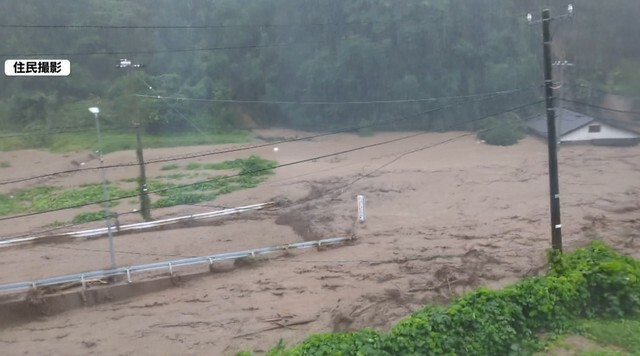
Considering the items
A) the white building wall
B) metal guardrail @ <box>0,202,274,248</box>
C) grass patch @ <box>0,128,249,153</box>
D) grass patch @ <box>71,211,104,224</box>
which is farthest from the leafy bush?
grass patch @ <box>71,211,104,224</box>

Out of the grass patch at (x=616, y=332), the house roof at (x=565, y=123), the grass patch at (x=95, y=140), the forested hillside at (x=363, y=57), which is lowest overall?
the grass patch at (x=616, y=332)

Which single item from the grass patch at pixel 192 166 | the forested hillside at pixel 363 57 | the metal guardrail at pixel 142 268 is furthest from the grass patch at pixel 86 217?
the forested hillside at pixel 363 57

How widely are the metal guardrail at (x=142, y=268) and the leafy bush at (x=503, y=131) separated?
18.7 meters

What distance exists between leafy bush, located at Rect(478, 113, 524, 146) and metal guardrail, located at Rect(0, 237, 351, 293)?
18732mm

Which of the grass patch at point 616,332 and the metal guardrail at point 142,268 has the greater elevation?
the grass patch at point 616,332

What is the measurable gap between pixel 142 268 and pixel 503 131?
79.4 ft

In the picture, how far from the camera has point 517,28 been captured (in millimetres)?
39500

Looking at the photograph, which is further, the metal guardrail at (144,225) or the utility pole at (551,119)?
the metal guardrail at (144,225)

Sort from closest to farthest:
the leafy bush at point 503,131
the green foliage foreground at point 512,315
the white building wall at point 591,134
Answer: the green foliage foreground at point 512,315
the white building wall at point 591,134
the leafy bush at point 503,131

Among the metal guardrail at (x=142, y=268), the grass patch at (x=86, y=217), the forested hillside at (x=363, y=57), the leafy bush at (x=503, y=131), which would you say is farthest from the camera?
the forested hillside at (x=363, y=57)

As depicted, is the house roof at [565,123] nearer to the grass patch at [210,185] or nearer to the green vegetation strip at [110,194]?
the grass patch at [210,185]

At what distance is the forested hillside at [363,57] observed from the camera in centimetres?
3716

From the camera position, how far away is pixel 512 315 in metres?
9.07

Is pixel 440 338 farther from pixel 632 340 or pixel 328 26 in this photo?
pixel 328 26
